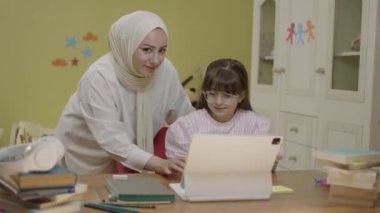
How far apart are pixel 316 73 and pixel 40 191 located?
6.82 feet

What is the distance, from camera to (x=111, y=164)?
6.49ft

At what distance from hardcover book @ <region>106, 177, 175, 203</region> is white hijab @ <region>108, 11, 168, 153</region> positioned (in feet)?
1.90

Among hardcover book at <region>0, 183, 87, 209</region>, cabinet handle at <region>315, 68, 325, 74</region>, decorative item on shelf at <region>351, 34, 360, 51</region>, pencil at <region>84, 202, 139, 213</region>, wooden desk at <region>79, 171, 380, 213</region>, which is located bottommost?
wooden desk at <region>79, 171, 380, 213</region>

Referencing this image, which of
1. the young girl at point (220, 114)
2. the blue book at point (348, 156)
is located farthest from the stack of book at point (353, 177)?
the young girl at point (220, 114)

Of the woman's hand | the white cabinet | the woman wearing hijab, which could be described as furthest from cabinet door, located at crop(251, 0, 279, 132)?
the woman's hand

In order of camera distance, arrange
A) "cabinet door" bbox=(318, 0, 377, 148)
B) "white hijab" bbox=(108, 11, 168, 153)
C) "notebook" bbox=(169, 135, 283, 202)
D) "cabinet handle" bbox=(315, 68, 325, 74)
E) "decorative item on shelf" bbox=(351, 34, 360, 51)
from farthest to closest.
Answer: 1. "cabinet handle" bbox=(315, 68, 325, 74)
2. "decorative item on shelf" bbox=(351, 34, 360, 51)
3. "cabinet door" bbox=(318, 0, 377, 148)
4. "white hijab" bbox=(108, 11, 168, 153)
5. "notebook" bbox=(169, 135, 283, 202)

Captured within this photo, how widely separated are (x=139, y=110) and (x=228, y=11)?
2198mm

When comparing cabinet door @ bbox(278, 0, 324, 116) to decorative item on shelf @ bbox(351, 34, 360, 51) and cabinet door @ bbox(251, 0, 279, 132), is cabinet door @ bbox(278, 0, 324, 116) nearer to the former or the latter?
cabinet door @ bbox(251, 0, 279, 132)

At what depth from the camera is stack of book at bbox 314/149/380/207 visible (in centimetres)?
126

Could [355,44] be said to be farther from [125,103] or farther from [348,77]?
Result: [125,103]

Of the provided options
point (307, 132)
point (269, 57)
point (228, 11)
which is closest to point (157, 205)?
point (307, 132)

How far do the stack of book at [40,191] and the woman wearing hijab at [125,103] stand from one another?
0.68 metres

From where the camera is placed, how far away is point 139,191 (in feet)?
3.99

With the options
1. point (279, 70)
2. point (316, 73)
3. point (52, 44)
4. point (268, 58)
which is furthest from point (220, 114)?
point (52, 44)
